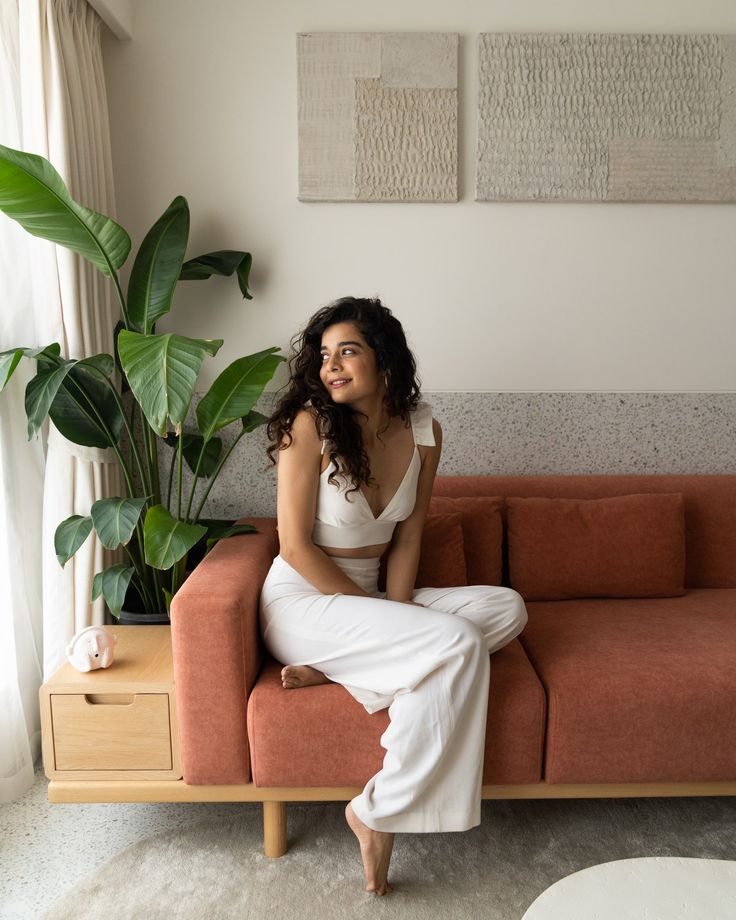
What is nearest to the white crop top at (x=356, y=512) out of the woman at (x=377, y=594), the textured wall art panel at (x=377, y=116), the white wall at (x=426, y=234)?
the woman at (x=377, y=594)

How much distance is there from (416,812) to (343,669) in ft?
1.16

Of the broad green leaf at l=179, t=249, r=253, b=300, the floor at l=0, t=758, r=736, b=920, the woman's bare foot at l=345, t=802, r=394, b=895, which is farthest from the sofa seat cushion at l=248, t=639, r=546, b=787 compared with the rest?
the broad green leaf at l=179, t=249, r=253, b=300

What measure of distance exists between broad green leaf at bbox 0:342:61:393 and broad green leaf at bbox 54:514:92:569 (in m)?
0.42

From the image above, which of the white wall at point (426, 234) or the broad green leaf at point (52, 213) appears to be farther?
the white wall at point (426, 234)

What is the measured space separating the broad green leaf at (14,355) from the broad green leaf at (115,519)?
0.41 metres

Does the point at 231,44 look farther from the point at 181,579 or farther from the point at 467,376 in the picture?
the point at 181,579

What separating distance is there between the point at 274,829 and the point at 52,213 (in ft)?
5.40

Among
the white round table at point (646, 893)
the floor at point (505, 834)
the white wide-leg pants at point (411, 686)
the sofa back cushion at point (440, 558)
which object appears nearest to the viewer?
the white round table at point (646, 893)

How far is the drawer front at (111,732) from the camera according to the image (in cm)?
192

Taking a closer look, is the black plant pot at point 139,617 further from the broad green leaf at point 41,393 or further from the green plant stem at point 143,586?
the broad green leaf at point 41,393

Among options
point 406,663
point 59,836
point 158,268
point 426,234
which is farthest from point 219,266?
point 59,836

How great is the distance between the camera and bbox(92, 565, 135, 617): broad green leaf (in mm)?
2188

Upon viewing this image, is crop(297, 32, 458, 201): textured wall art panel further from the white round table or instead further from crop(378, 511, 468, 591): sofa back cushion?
the white round table

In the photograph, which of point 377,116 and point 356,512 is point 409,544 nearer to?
point 356,512
